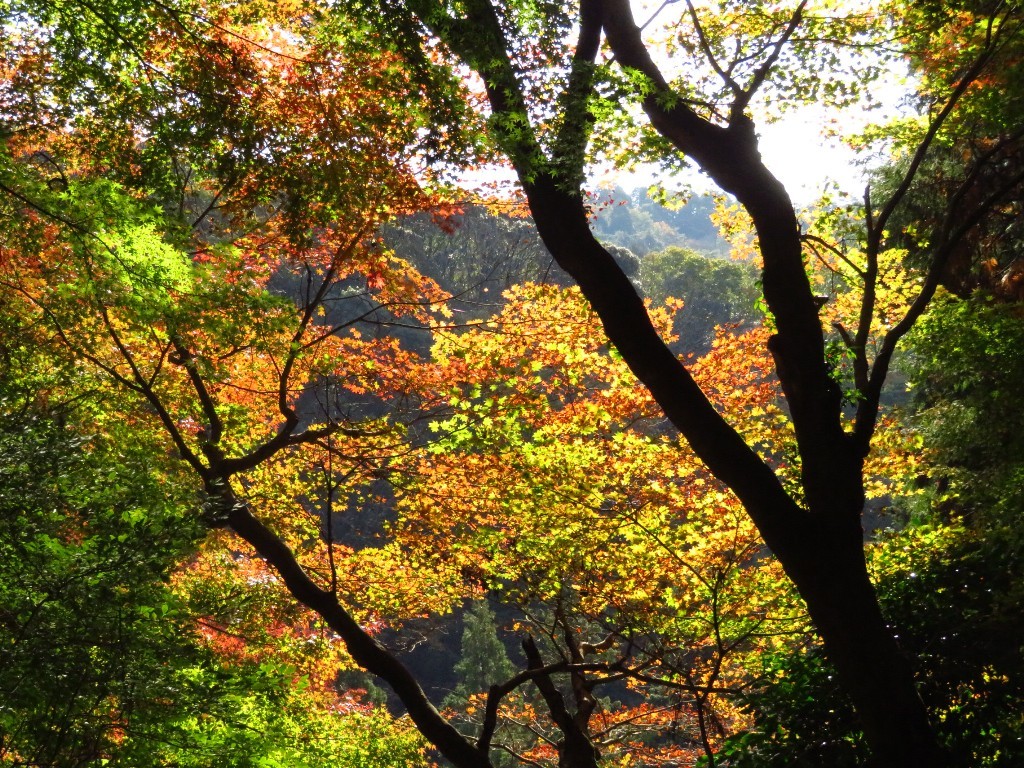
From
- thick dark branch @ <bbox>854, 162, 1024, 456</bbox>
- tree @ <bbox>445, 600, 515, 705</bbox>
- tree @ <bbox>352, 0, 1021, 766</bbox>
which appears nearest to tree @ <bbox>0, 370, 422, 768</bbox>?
tree @ <bbox>352, 0, 1021, 766</bbox>

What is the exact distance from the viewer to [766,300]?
362 centimetres

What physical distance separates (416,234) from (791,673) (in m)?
25.2

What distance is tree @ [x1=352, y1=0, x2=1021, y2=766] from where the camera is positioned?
118 inches

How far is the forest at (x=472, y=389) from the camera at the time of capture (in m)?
3.29

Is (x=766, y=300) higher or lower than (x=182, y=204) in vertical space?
lower

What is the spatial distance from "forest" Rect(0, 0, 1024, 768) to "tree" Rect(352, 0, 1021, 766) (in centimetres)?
2

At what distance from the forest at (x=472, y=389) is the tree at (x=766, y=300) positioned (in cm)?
2

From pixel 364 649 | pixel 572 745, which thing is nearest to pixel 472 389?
pixel 364 649

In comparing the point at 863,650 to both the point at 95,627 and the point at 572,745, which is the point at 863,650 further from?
the point at 572,745

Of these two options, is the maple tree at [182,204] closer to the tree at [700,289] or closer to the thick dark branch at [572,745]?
the thick dark branch at [572,745]

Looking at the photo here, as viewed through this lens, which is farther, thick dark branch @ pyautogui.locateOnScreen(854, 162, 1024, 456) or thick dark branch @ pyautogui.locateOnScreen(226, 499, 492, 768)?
thick dark branch @ pyautogui.locateOnScreen(226, 499, 492, 768)

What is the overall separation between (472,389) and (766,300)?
3.26m

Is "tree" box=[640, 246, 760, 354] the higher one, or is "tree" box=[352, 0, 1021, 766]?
"tree" box=[640, 246, 760, 354]

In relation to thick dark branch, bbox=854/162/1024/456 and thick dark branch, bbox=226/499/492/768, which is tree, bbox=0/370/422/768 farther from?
thick dark branch, bbox=854/162/1024/456
